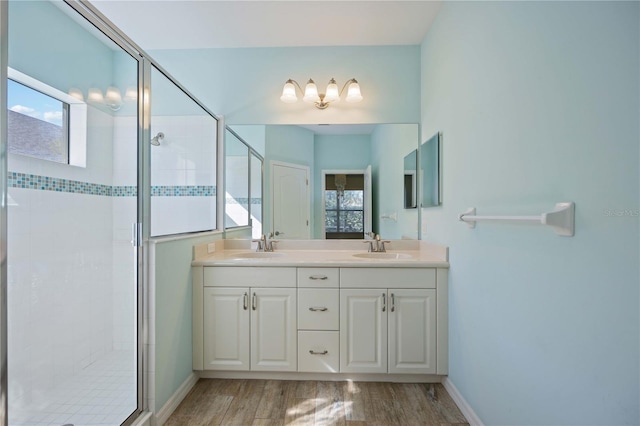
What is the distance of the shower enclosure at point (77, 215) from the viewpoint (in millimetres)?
1417

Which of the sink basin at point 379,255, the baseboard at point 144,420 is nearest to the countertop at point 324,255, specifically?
the sink basin at point 379,255

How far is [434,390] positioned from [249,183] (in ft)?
6.65

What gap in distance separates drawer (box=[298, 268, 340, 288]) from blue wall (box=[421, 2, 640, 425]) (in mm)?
758

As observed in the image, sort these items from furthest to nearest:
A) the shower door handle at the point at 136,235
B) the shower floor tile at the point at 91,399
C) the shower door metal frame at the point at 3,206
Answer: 1. the shower door handle at the point at 136,235
2. the shower floor tile at the point at 91,399
3. the shower door metal frame at the point at 3,206

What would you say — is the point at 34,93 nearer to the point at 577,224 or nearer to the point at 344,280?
the point at 344,280

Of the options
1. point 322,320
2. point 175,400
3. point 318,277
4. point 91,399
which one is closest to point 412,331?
point 322,320

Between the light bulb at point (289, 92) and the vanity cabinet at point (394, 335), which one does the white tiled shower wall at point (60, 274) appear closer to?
the light bulb at point (289, 92)

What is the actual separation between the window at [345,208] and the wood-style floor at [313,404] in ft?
3.67

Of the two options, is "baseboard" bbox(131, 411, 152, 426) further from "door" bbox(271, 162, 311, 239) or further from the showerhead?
the showerhead

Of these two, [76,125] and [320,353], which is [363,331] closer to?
[320,353]

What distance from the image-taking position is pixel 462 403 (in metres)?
A: 1.76

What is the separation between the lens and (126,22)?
7.35ft

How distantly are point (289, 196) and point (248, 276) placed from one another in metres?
0.83

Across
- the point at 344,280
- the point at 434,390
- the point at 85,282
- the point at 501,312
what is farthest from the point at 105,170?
the point at 434,390
